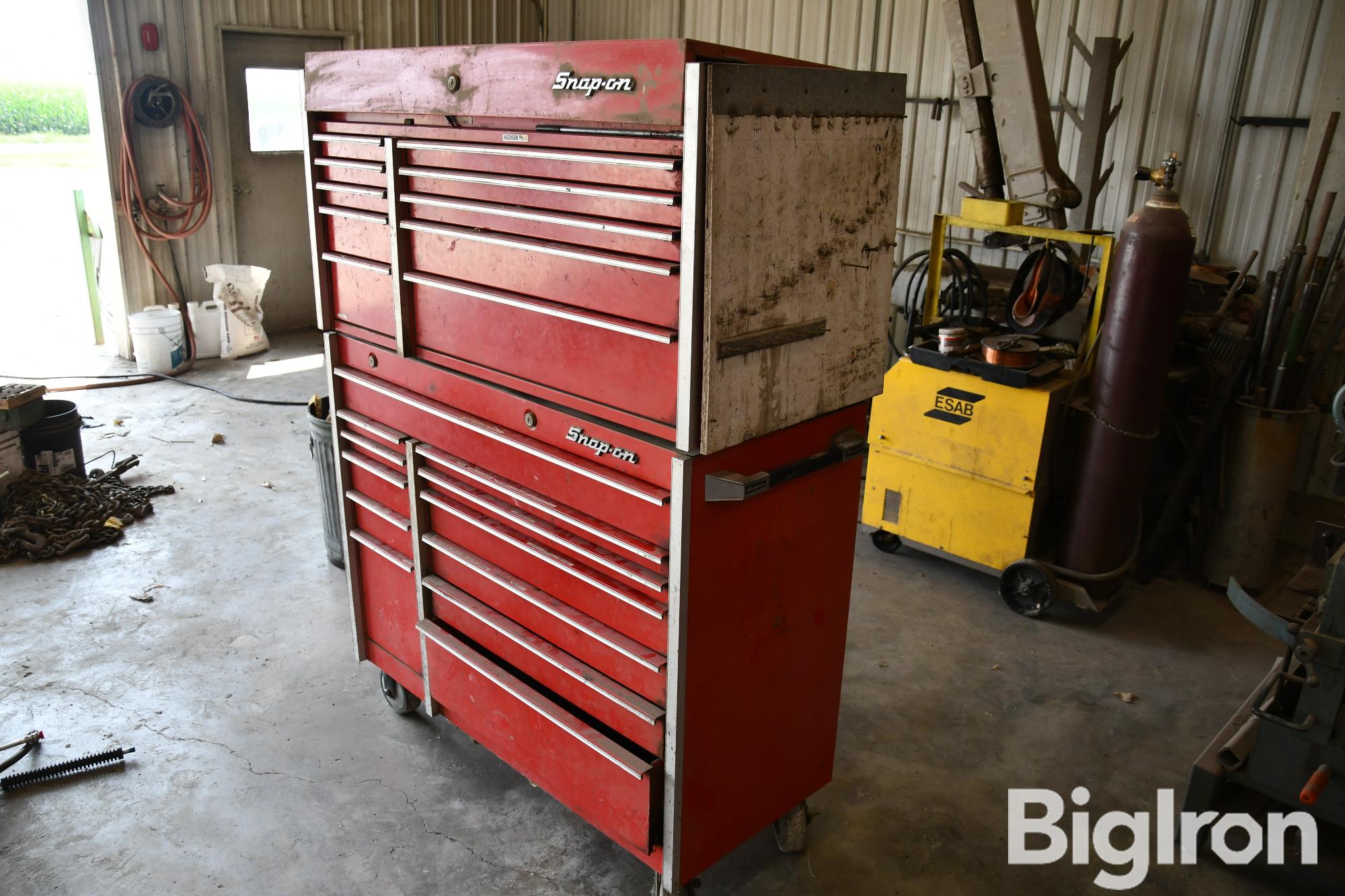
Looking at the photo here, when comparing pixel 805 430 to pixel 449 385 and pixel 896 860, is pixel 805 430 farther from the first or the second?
pixel 896 860

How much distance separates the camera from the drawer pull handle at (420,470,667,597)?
82.2 inches

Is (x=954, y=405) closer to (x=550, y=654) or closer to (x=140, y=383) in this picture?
(x=550, y=654)

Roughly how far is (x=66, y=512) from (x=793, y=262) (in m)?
3.94

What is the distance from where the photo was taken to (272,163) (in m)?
7.58

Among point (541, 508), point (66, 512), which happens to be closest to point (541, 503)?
point (541, 508)

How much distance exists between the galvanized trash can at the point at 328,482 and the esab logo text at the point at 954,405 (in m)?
2.53

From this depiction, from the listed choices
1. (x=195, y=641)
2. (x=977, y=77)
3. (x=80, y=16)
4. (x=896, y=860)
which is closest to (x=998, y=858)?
(x=896, y=860)

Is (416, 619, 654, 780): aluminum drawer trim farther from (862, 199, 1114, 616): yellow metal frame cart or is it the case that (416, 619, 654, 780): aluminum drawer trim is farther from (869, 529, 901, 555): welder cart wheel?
(869, 529, 901, 555): welder cart wheel

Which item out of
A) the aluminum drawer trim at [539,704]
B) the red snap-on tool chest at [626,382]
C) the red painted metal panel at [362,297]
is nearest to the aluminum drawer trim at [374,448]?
the red snap-on tool chest at [626,382]

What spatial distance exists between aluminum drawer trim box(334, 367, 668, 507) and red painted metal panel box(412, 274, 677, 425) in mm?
147

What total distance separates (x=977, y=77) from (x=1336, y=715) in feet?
9.69

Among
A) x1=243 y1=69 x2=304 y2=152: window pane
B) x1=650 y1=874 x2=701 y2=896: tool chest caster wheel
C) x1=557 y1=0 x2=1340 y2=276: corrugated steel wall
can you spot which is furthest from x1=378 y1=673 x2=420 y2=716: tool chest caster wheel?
x1=243 y1=69 x2=304 y2=152: window pane

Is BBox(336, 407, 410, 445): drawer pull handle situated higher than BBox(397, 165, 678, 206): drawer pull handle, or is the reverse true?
BBox(397, 165, 678, 206): drawer pull handle

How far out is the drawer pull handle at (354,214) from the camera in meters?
2.56
